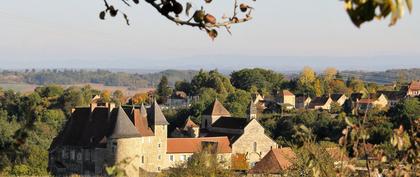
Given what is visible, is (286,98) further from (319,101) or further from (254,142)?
(254,142)

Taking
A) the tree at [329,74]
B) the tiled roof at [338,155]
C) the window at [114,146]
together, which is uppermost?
the tiled roof at [338,155]

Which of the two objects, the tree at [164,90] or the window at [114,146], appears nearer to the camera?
the window at [114,146]

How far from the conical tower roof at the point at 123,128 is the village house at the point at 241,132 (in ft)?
29.9

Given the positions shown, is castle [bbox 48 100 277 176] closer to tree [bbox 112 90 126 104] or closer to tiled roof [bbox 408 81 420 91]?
tree [bbox 112 90 126 104]

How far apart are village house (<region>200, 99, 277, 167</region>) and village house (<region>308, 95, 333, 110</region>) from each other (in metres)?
21.9

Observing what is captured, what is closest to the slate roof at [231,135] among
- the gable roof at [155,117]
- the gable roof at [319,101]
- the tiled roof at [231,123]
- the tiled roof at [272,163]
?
the tiled roof at [231,123]

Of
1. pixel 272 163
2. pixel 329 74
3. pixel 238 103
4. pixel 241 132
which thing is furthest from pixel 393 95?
pixel 272 163

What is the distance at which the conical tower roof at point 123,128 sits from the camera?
31.2 meters

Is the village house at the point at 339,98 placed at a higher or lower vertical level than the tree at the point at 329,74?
lower

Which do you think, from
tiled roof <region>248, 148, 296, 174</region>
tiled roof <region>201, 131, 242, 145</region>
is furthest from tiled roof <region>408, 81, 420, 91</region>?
tiled roof <region>248, 148, 296, 174</region>

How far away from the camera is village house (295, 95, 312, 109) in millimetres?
73469

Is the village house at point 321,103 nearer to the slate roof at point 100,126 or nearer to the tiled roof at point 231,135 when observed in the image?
the tiled roof at point 231,135

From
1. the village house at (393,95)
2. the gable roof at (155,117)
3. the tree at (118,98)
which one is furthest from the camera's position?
the village house at (393,95)

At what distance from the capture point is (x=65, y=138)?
1314 inches
